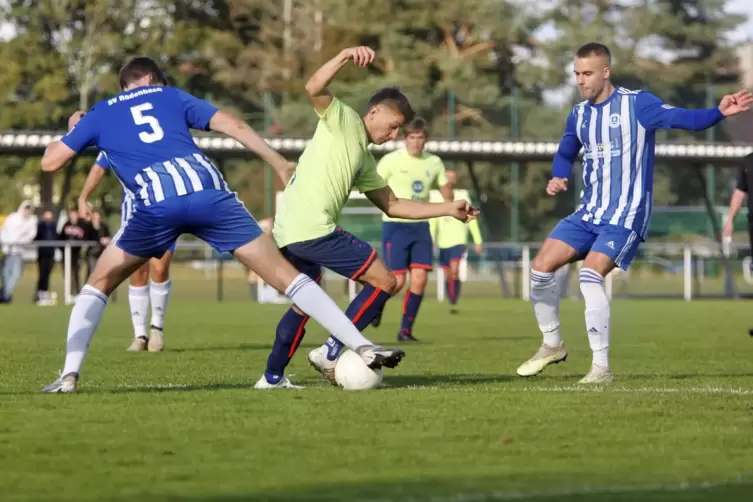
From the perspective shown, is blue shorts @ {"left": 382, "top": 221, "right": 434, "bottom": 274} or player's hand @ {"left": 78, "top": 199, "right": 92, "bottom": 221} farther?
blue shorts @ {"left": 382, "top": 221, "right": 434, "bottom": 274}

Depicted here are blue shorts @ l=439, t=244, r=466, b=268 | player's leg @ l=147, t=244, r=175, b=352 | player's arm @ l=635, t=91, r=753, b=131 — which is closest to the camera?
player's arm @ l=635, t=91, r=753, b=131

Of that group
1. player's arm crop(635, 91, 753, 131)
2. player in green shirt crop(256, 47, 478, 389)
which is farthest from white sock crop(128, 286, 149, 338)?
player's arm crop(635, 91, 753, 131)

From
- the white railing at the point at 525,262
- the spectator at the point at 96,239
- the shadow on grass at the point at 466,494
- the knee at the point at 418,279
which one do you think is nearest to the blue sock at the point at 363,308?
the shadow on grass at the point at 466,494

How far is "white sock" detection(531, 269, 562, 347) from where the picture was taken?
32.1 ft

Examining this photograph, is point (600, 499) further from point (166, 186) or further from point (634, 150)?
point (634, 150)

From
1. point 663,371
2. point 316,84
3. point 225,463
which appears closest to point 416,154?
point 663,371

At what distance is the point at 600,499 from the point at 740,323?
48.8ft

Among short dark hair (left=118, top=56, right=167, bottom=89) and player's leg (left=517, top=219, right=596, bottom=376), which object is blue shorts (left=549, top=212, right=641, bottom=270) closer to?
player's leg (left=517, top=219, right=596, bottom=376)

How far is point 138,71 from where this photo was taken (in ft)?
28.0

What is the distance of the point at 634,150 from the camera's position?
30.4ft

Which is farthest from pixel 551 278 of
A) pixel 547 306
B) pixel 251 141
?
pixel 251 141

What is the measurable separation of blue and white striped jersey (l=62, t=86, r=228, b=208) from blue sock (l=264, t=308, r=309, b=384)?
0.91m

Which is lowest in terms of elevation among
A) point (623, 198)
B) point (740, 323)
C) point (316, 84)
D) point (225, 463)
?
point (740, 323)

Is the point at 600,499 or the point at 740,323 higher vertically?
the point at 600,499
